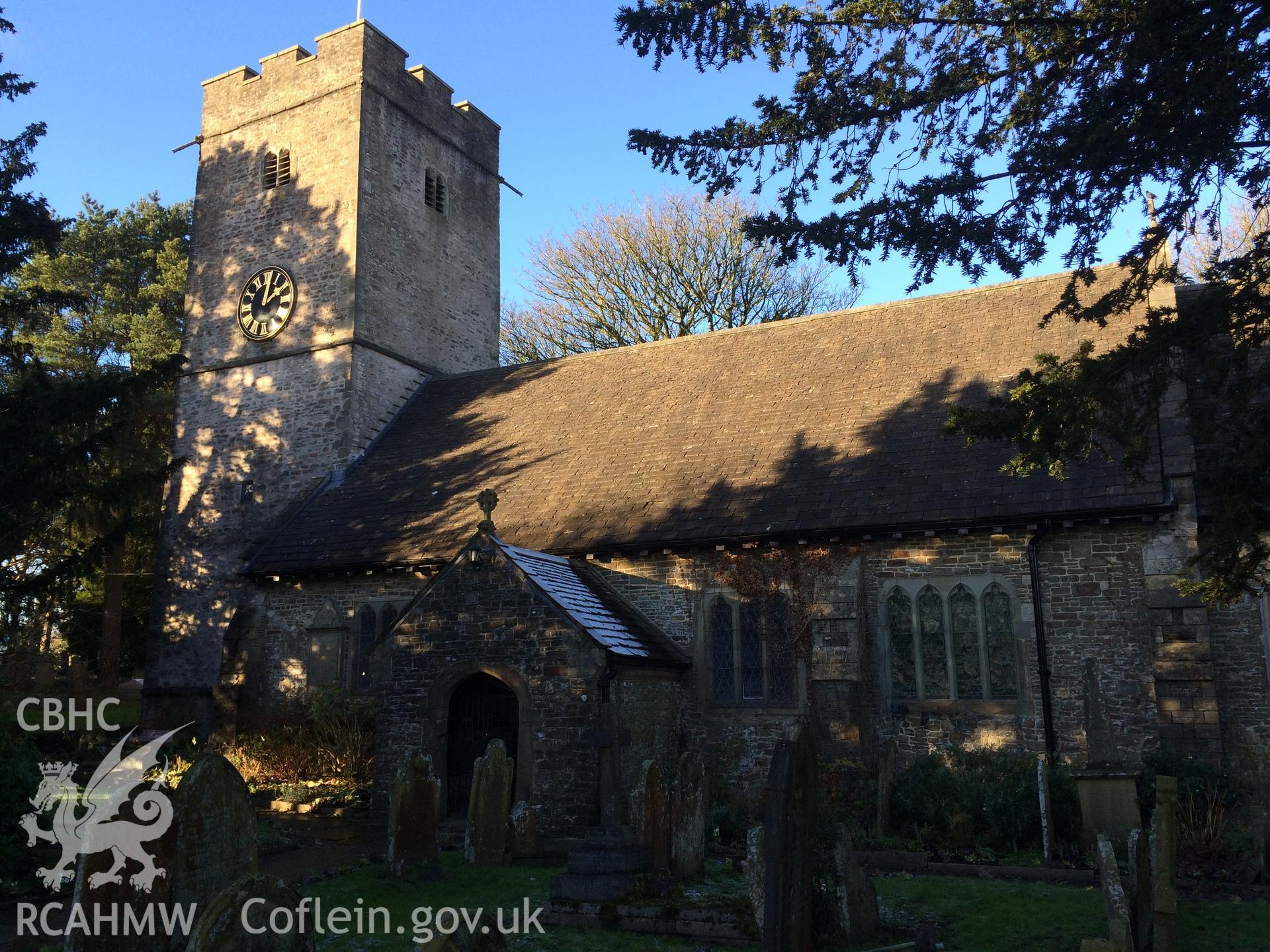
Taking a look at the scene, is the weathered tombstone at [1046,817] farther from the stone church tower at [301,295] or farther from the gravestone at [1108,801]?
the stone church tower at [301,295]

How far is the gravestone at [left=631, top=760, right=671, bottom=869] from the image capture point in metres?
9.58

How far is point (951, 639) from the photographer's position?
14.0 meters

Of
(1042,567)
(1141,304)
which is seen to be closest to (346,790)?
(1042,567)

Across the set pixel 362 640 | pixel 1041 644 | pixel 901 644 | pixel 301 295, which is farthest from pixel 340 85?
pixel 1041 644

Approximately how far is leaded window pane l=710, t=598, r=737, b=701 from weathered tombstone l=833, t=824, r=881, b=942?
7.19m

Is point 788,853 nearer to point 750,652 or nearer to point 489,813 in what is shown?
point 489,813

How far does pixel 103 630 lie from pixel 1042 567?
2649 centimetres

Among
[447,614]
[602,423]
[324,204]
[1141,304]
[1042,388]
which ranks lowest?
[447,614]

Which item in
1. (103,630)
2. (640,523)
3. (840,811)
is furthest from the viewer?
(103,630)

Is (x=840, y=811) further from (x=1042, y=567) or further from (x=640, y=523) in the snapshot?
(x=640, y=523)

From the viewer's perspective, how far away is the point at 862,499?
14586 millimetres

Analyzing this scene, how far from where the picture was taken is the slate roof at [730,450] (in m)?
14.5

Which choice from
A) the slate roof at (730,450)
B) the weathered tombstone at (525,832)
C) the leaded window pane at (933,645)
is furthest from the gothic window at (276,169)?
the weathered tombstone at (525,832)

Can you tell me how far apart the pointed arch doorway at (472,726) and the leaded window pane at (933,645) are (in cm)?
569
